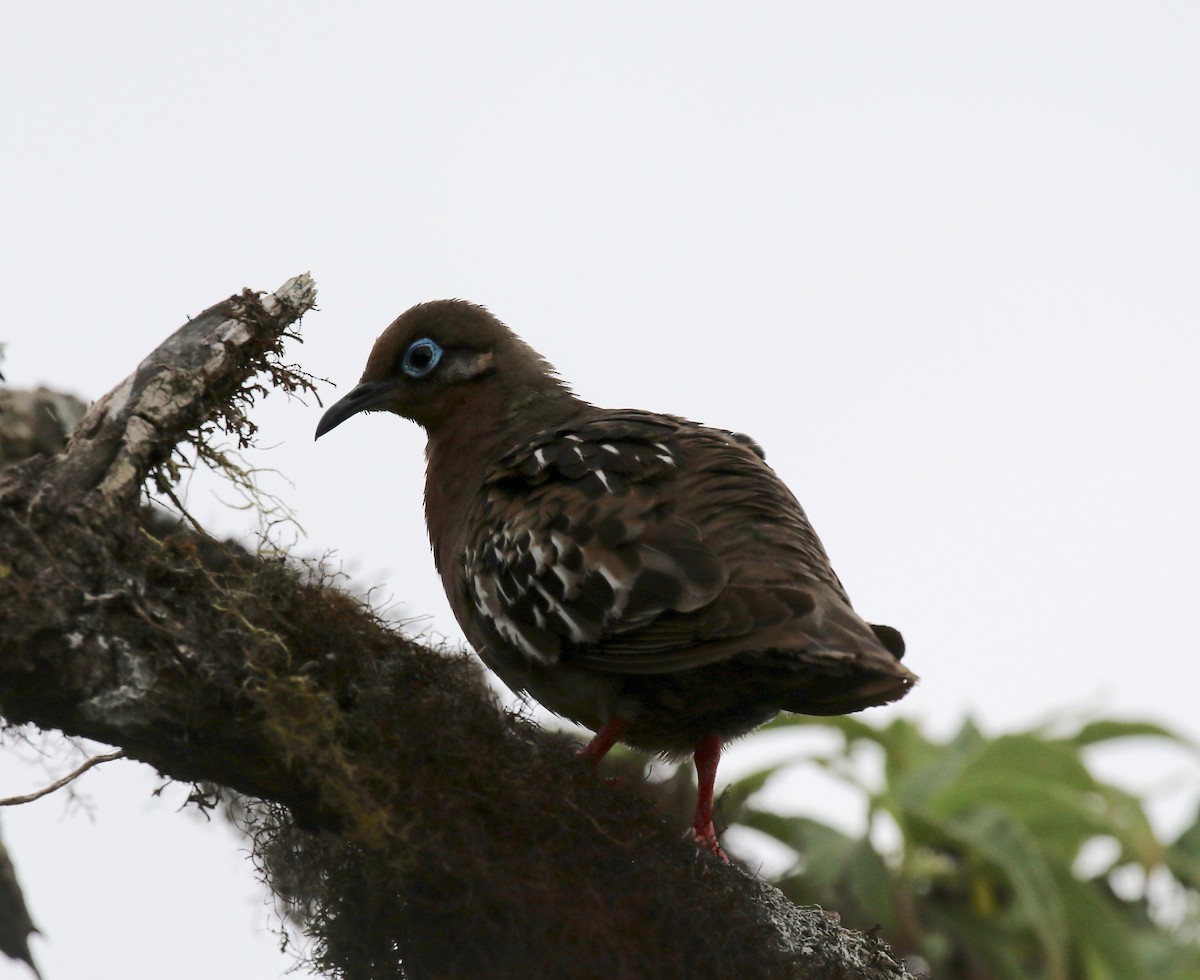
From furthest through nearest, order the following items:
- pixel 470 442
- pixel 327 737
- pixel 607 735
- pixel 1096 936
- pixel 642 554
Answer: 1. pixel 1096 936
2. pixel 470 442
3. pixel 607 735
4. pixel 642 554
5. pixel 327 737

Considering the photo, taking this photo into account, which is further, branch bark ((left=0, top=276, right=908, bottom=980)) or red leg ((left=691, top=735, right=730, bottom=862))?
red leg ((left=691, top=735, right=730, bottom=862))

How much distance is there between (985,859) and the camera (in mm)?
7332

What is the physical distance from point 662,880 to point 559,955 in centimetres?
41

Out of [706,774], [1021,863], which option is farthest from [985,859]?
[706,774]

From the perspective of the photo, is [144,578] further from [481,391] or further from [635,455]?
[481,391]

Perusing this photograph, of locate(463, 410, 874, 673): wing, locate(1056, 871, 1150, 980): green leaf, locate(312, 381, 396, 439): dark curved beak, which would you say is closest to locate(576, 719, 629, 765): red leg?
locate(463, 410, 874, 673): wing

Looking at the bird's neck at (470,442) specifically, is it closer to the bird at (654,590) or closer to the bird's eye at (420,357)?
the bird at (654,590)

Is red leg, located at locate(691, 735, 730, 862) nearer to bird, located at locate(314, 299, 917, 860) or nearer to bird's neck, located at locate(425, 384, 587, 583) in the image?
bird, located at locate(314, 299, 917, 860)

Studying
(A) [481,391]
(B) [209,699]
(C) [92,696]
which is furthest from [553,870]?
(A) [481,391]

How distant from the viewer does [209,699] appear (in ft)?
10.4

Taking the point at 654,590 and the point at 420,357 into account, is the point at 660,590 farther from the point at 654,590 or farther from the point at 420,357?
the point at 420,357

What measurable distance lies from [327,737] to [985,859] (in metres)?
5.16

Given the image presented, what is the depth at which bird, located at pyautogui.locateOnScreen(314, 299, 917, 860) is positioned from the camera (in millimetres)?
4168

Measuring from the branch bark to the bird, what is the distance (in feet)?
2.24
